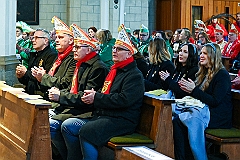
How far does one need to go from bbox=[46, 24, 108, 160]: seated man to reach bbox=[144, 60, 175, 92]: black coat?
1141mm

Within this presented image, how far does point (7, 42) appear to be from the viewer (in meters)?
8.11

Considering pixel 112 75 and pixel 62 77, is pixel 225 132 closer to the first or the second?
pixel 112 75

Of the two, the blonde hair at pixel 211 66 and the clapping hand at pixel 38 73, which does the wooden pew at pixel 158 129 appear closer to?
the blonde hair at pixel 211 66

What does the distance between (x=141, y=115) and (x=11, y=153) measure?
48.7 inches

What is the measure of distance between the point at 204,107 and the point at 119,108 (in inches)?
36.5

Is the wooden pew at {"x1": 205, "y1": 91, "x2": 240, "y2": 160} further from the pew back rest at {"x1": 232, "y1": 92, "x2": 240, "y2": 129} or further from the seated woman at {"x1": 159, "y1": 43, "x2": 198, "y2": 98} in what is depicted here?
the seated woman at {"x1": 159, "y1": 43, "x2": 198, "y2": 98}

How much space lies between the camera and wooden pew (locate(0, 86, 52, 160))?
467 centimetres

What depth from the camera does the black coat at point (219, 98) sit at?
5.50 metres

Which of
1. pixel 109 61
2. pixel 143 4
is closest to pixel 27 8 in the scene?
pixel 143 4

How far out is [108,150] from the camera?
18.3 ft

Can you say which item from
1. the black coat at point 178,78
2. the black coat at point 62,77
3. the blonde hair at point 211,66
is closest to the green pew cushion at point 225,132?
the blonde hair at point 211,66

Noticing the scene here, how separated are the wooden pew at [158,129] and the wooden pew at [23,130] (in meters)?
0.64

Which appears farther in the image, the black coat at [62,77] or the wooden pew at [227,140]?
the black coat at [62,77]

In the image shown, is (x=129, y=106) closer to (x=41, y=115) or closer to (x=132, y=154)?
(x=41, y=115)
